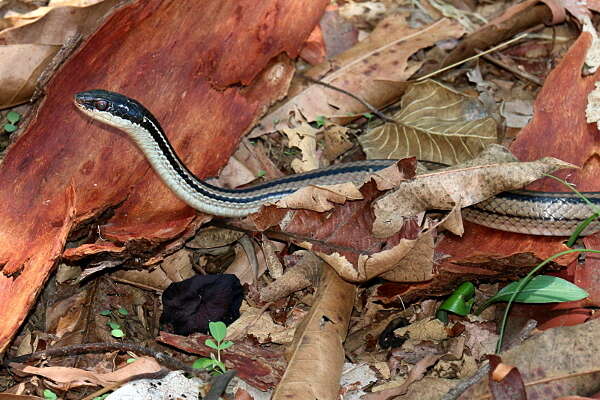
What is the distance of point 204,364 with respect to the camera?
14.6ft

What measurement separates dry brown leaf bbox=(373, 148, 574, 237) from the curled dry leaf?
1.13 m

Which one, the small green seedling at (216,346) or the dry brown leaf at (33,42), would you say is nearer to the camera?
the small green seedling at (216,346)

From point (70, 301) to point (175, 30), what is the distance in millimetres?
2158

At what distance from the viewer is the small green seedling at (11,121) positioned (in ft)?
19.3

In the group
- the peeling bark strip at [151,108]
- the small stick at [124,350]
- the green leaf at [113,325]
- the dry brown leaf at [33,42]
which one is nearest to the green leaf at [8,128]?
the dry brown leaf at [33,42]

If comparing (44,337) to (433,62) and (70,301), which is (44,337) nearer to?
(70,301)

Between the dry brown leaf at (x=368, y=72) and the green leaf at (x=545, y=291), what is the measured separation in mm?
2497

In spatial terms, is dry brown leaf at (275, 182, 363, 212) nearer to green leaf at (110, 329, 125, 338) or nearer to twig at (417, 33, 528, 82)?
green leaf at (110, 329, 125, 338)

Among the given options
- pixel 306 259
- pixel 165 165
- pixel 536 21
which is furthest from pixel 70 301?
pixel 536 21

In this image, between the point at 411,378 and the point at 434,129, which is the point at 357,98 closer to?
the point at 434,129

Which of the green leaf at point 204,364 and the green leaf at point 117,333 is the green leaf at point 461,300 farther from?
the green leaf at point 117,333

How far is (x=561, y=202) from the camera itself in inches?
207

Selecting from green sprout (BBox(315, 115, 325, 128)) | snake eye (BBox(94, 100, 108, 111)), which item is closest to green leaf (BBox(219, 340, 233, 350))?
snake eye (BBox(94, 100, 108, 111))

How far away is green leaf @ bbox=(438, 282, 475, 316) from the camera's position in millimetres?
4840
